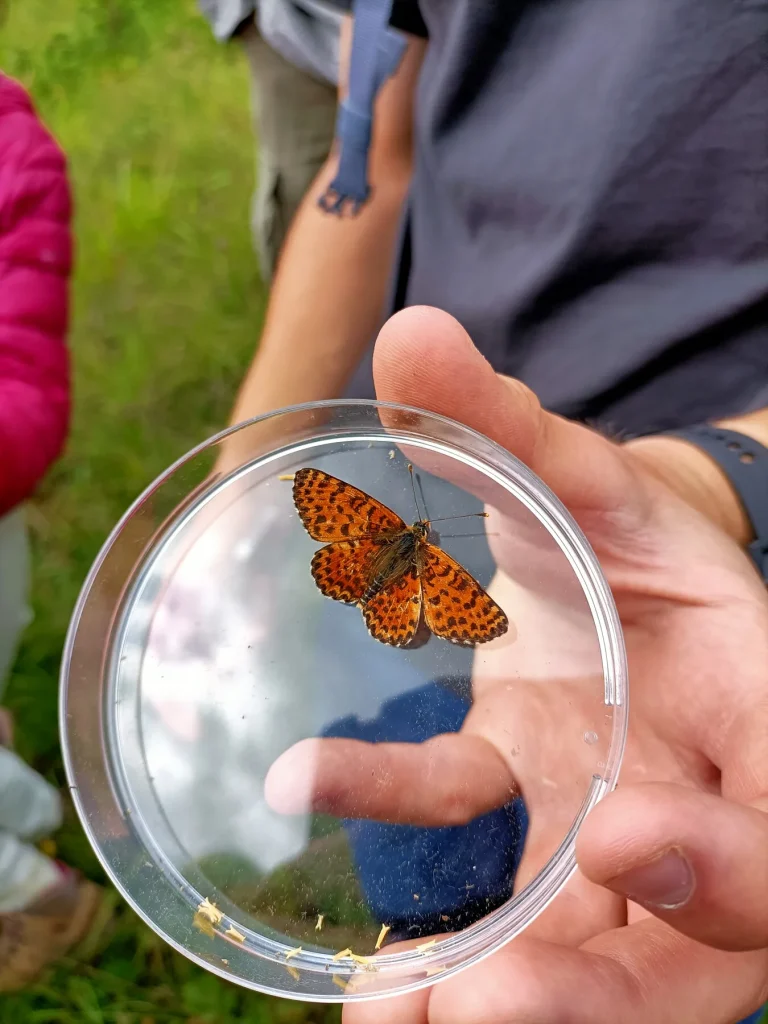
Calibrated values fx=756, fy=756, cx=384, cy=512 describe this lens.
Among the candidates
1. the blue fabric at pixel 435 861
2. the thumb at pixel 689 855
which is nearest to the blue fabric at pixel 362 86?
the blue fabric at pixel 435 861

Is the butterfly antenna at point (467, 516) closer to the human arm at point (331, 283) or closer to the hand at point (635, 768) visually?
the hand at point (635, 768)

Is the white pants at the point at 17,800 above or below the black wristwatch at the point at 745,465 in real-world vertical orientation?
below

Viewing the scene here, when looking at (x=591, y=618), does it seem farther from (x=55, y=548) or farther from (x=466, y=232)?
(x=55, y=548)

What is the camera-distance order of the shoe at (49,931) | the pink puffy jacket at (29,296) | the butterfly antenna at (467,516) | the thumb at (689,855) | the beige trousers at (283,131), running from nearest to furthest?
the thumb at (689,855)
the butterfly antenna at (467,516)
the pink puffy jacket at (29,296)
the shoe at (49,931)
the beige trousers at (283,131)

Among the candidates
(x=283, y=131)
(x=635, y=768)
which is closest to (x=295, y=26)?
(x=283, y=131)

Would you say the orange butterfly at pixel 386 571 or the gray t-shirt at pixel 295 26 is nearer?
the orange butterfly at pixel 386 571

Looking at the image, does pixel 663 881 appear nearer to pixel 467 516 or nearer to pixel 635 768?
pixel 635 768

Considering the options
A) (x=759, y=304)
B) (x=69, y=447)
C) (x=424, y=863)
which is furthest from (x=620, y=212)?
(x=69, y=447)
